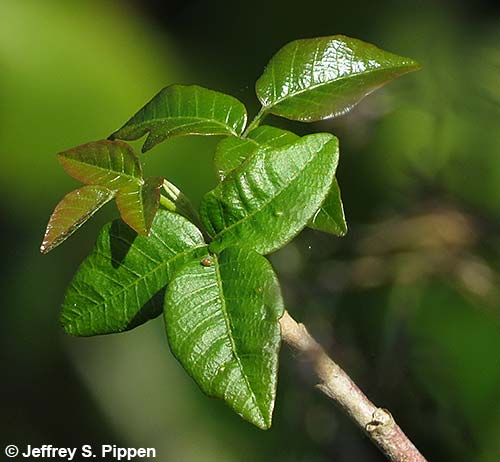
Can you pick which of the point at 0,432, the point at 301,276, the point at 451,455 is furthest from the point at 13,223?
the point at 451,455

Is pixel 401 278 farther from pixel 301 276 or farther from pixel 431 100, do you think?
pixel 431 100

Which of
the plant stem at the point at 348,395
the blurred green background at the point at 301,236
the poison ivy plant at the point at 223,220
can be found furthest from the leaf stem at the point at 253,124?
the blurred green background at the point at 301,236

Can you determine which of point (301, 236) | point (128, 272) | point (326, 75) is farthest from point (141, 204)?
point (301, 236)

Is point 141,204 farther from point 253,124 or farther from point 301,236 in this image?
point 301,236

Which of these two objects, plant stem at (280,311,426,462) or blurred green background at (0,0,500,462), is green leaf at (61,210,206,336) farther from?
blurred green background at (0,0,500,462)

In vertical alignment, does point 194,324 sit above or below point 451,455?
above

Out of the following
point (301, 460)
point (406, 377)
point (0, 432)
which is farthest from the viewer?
point (0, 432)

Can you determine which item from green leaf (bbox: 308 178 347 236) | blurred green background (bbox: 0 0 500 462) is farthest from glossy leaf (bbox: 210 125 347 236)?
blurred green background (bbox: 0 0 500 462)
